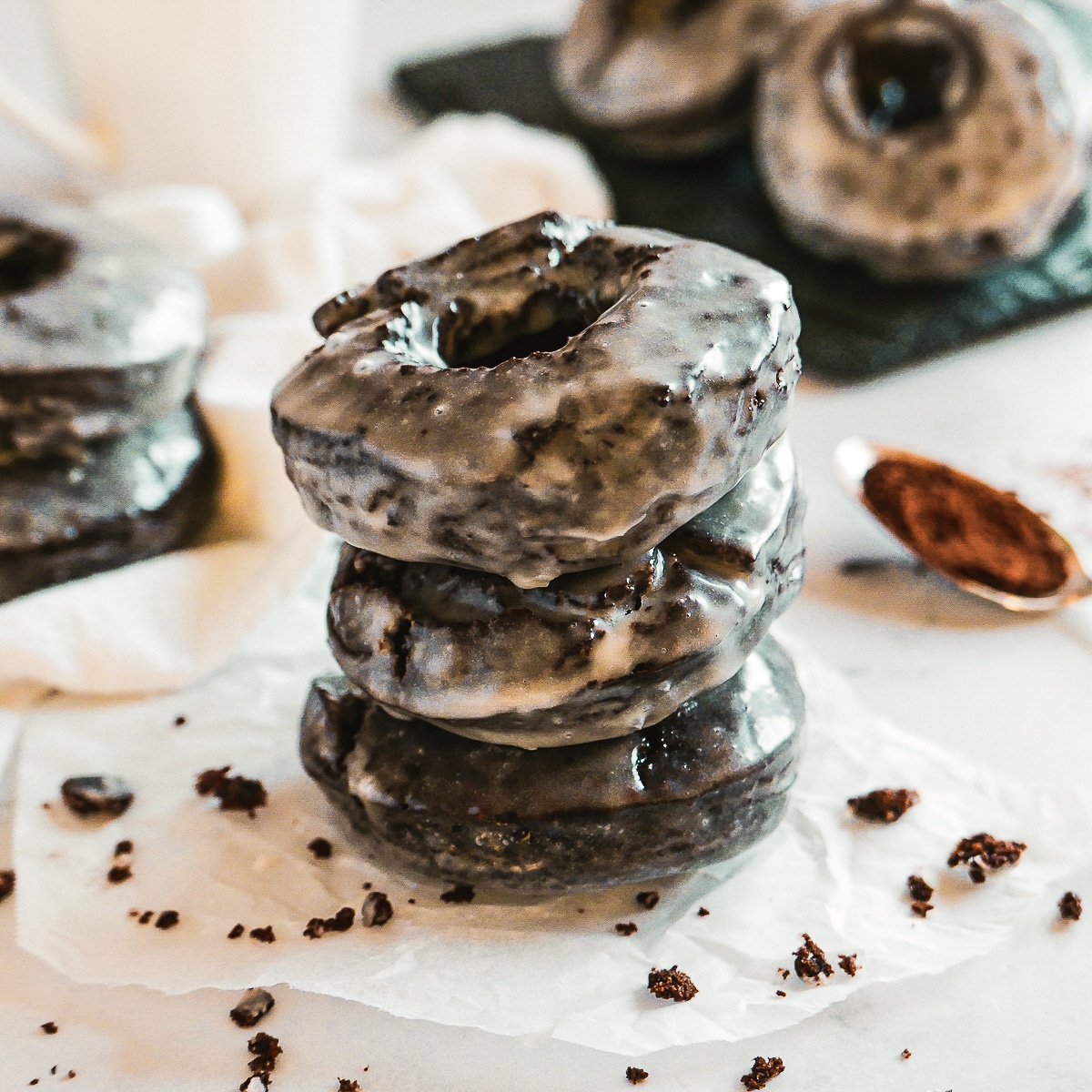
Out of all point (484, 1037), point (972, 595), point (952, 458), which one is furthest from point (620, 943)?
point (952, 458)

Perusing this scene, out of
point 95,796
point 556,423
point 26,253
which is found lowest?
point 95,796

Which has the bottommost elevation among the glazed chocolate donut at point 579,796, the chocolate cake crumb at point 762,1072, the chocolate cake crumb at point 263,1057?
the chocolate cake crumb at point 263,1057

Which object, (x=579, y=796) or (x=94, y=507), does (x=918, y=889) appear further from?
(x=94, y=507)

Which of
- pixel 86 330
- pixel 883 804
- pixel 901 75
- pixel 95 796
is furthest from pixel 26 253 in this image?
pixel 901 75

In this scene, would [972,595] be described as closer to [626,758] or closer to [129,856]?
[626,758]

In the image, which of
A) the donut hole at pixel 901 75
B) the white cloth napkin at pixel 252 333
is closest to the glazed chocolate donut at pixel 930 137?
the donut hole at pixel 901 75

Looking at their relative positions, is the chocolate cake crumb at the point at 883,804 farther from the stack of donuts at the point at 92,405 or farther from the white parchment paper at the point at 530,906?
the stack of donuts at the point at 92,405
